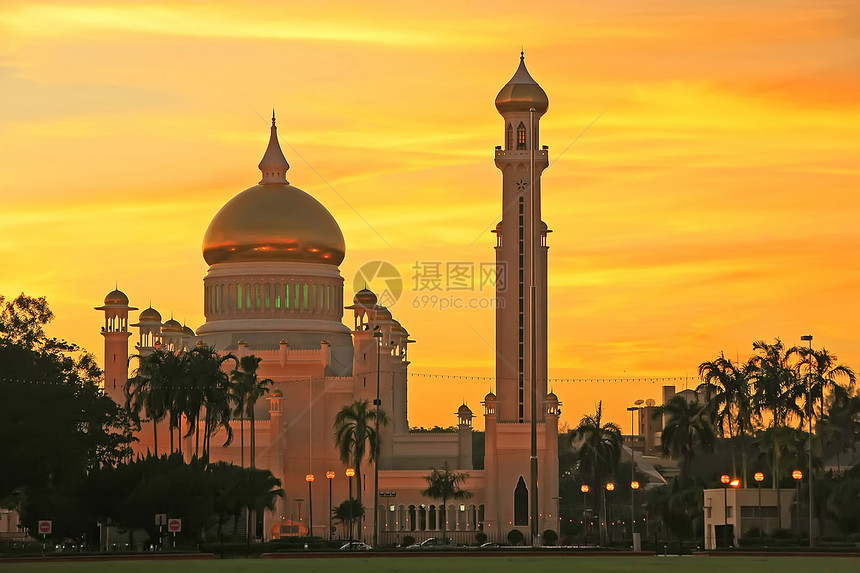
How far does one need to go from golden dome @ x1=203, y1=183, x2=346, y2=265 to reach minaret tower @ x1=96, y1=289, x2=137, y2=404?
5716 mm

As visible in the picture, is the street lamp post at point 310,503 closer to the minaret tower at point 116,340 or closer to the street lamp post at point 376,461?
the street lamp post at point 376,461

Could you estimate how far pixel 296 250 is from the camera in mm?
89125

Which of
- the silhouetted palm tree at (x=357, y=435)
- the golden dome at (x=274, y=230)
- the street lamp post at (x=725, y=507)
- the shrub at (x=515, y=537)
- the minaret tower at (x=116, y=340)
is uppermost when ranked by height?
the golden dome at (x=274, y=230)

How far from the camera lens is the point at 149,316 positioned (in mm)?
94000

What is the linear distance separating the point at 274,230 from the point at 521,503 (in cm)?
2180

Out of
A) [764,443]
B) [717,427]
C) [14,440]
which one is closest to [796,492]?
[764,443]

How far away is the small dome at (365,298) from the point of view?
285 ft

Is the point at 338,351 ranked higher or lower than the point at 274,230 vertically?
lower

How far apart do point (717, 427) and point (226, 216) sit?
1211 inches

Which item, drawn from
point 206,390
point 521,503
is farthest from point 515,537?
point 206,390

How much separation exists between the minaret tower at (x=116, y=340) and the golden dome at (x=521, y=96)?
83.6 feet

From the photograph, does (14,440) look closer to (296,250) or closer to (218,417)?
(218,417)

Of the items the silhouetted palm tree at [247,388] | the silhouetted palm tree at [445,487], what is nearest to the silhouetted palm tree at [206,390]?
the silhouetted palm tree at [247,388]

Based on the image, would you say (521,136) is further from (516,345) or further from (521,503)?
(521,503)
